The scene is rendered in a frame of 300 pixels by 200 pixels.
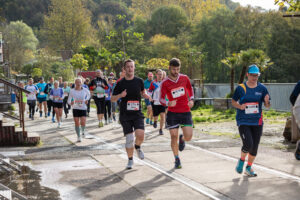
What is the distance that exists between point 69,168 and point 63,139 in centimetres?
471

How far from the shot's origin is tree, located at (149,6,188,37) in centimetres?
8750

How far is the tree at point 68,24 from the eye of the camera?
96250mm

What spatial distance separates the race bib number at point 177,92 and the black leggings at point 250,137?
47.7 inches

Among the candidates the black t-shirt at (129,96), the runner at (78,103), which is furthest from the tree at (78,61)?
the black t-shirt at (129,96)

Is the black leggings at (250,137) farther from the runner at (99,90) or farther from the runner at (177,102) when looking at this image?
the runner at (99,90)

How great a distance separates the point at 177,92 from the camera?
777cm

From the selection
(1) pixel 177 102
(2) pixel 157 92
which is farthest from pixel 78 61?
(1) pixel 177 102

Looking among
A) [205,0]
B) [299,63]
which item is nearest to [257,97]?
[299,63]

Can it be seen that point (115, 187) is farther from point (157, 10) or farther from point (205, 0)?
point (205, 0)

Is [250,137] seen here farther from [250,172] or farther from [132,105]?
[132,105]

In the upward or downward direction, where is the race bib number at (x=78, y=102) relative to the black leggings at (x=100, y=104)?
upward

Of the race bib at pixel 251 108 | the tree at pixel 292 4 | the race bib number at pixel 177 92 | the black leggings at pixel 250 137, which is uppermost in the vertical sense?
the tree at pixel 292 4

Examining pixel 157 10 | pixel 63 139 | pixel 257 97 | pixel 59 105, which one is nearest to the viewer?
pixel 257 97

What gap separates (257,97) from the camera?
7066mm
